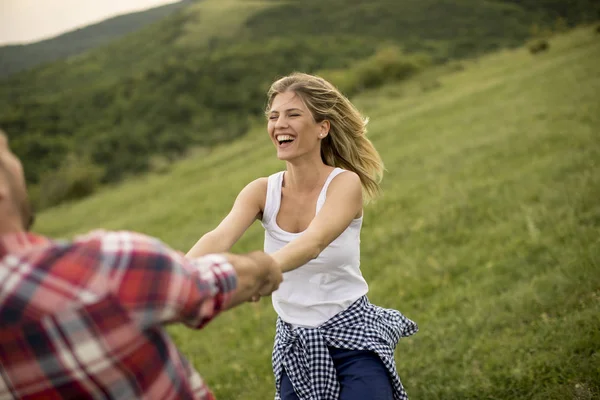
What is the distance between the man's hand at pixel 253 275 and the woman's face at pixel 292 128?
1404 millimetres

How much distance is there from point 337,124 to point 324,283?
108cm

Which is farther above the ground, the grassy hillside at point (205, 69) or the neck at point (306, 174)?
the neck at point (306, 174)

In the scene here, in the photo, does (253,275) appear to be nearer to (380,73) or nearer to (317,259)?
(317,259)

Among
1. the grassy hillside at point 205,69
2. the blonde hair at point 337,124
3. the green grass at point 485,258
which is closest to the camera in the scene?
the blonde hair at point 337,124

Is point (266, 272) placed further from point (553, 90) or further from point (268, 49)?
point (268, 49)

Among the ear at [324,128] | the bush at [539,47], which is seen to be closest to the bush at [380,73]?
the bush at [539,47]

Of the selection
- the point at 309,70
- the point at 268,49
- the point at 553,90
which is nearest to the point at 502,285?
the point at 553,90

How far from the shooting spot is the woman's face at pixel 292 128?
3.56m

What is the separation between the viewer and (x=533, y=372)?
434 centimetres

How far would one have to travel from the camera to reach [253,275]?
6.79 feet

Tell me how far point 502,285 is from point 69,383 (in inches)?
205

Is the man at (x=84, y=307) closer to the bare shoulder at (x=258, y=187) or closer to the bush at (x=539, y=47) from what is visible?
the bare shoulder at (x=258, y=187)

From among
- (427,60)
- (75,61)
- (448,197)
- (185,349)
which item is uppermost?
(448,197)

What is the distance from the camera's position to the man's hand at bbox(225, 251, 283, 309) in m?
1.99
